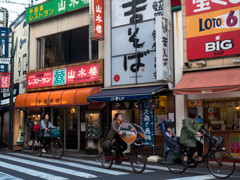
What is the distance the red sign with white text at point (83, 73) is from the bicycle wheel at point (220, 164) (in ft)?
28.2

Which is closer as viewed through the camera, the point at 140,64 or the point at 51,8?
the point at 140,64

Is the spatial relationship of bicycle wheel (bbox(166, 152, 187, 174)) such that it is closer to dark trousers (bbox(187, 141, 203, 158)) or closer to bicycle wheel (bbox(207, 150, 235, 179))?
dark trousers (bbox(187, 141, 203, 158))

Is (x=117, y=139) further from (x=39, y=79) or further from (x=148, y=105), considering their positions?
(x=39, y=79)

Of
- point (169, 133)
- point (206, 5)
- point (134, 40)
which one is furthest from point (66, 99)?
point (206, 5)

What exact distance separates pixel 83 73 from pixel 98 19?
291 cm

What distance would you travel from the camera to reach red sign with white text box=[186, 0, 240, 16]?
473 inches

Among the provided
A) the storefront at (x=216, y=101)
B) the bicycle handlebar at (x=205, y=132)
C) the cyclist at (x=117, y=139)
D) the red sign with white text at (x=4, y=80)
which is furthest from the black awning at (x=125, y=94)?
the red sign with white text at (x=4, y=80)

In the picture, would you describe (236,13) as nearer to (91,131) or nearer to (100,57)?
(100,57)

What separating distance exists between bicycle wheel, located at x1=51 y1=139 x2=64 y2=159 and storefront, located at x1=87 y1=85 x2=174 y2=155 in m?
2.51

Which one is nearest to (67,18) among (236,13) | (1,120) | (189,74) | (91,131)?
(91,131)

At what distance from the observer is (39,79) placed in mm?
19469

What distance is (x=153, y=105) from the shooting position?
14172 millimetres

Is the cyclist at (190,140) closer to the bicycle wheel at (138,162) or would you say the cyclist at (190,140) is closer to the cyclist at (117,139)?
the bicycle wheel at (138,162)

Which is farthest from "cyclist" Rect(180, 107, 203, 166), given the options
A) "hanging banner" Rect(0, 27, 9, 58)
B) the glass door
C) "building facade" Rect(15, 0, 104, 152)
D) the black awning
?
"hanging banner" Rect(0, 27, 9, 58)
